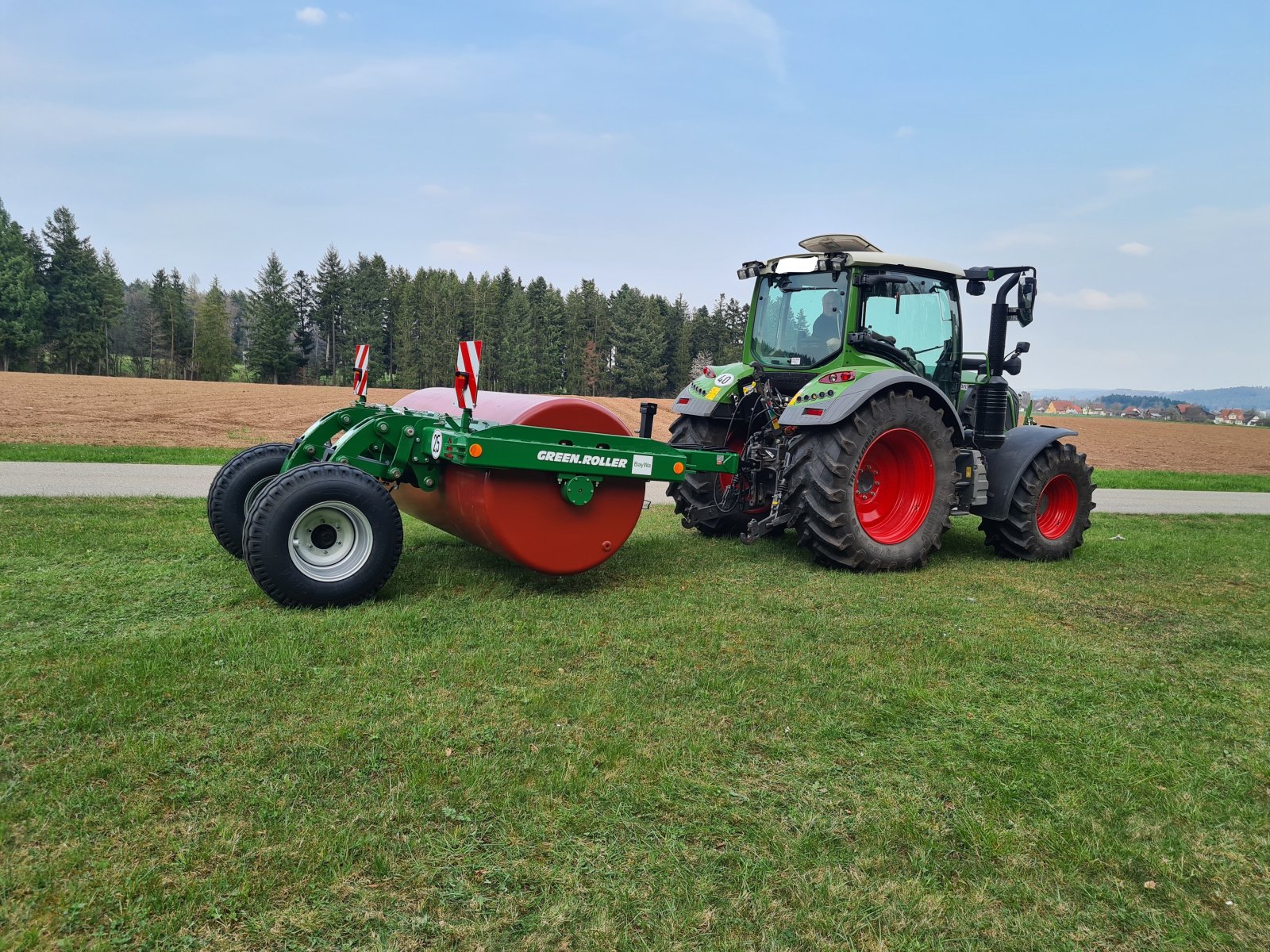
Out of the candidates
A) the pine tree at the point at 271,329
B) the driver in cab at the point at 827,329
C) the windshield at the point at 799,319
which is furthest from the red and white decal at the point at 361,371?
the pine tree at the point at 271,329

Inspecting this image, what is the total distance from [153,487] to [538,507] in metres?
6.39

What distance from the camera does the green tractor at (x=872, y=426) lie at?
6.26 meters

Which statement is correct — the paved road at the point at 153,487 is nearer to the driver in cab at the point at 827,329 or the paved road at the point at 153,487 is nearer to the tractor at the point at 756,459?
the tractor at the point at 756,459

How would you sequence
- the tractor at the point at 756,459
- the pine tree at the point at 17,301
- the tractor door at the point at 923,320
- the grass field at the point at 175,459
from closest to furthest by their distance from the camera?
the tractor at the point at 756,459 < the tractor door at the point at 923,320 < the grass field at the point at 175,459 < the pine tree at the point at 17,301

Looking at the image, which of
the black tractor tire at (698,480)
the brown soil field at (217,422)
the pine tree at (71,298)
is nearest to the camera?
the black tractor tire at (698,480)

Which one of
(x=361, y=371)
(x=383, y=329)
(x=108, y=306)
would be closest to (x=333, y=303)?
(x=383, y=329)

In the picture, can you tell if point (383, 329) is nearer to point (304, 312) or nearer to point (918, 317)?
point (304, 312)

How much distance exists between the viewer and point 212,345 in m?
64.4

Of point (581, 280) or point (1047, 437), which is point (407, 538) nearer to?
point (1047, 437)

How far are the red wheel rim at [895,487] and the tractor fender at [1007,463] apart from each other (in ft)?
2.18

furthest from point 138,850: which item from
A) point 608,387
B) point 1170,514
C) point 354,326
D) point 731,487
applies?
point 354,326

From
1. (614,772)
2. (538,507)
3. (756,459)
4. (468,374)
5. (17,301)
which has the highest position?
(17,301)

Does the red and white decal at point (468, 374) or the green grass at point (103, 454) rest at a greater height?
the red and white decal at point (468, 374)

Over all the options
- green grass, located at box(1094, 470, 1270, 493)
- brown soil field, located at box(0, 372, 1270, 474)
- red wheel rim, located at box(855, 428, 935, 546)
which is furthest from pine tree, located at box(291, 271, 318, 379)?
red wheel rim, located at box(855, 428, 935, 546)
